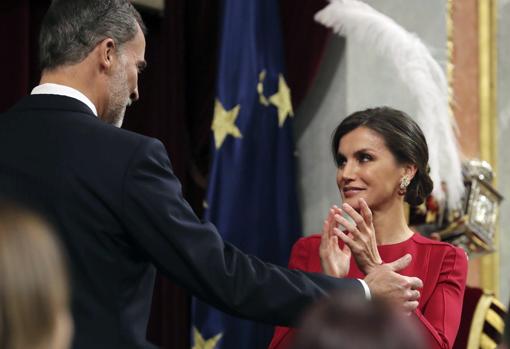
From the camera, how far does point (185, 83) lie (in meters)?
4.78

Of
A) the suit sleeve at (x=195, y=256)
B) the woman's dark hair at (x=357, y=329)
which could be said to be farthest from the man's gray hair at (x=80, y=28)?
the woman's dark hair at (x=357, y=329)

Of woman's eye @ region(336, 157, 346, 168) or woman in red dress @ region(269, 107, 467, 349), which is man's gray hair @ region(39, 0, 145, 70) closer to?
woman in red dress @ region(269, 107, 467, 349)

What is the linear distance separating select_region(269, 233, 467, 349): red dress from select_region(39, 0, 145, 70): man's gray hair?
1001mm

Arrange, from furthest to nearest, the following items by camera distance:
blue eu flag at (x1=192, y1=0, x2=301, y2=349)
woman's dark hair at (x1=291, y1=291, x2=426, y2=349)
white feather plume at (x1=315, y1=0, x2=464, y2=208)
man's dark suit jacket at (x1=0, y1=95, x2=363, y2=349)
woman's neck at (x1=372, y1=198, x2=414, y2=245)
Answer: blue eu flag at (x1=192, y1=0, x2=301, y2=349) → white feather plume at (x1=315, y1=0, x2=464, y2=208) → woman's neck at (x1=372, y1=198, x2=414, y2=245) → man's dark suit jacket at (x1=0, y1=95, x2=363, y2=349) → woman's dark hair at (x1=291, y1=291, x2=426, y2=349)

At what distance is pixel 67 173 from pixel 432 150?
203cm

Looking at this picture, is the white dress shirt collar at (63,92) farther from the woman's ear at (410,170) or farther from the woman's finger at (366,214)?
the woman's ear at (410,170)

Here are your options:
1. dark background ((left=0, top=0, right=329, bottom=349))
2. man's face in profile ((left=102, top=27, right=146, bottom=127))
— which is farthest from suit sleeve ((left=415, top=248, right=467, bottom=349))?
dark background ((left=0, top=0, right=329, bottom=349))

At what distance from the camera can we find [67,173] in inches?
95.5

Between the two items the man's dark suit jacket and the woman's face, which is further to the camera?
the woman's face

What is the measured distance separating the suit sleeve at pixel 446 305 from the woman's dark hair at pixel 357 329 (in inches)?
67.8

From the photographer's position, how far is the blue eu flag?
14.5ft

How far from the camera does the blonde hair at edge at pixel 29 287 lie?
57.2 inches

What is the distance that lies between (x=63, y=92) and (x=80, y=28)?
18cm

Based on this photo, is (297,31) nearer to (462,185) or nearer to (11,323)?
(462,185)
